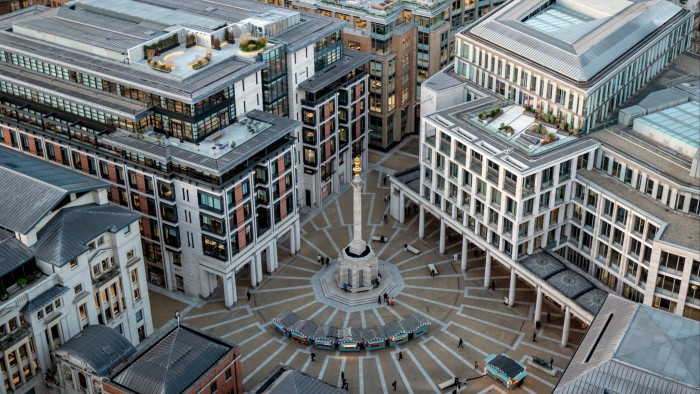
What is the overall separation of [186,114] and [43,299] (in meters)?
37.9

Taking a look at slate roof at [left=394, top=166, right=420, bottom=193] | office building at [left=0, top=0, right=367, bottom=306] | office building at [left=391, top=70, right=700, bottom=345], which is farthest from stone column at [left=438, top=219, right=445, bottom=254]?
office building at [left=0, top=0, right=367, bottom=306]

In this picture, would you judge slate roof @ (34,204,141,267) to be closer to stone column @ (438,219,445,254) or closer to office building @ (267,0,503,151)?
stone column @ (438,219,445,254)

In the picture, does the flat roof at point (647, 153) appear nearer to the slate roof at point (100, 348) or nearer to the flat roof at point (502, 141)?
the flat roof at point (502, 141)

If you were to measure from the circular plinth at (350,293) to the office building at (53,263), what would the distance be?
32632mm

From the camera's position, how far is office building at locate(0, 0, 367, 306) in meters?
143

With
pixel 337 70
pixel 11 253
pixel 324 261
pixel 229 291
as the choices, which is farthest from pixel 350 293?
pixel 11 253

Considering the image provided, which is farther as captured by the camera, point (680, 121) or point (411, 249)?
point (411, 249)

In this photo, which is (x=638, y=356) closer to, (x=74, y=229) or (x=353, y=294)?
(x=353, y=294)

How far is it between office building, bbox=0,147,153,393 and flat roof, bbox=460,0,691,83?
71791 mm

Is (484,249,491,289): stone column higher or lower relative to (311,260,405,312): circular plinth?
higher

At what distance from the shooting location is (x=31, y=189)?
126 meters

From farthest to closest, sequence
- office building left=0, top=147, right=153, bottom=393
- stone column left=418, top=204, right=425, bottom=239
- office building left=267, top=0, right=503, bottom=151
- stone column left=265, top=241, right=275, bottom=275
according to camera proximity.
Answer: office building left=267, top=0, right=503, bottom=151, stone column left=418, top=204, right=425, bottom=239, stone column left=265, top=241, right=275, bottom=275, office building left=0, top=147, right=153, bottom=393

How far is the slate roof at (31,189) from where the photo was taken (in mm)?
122750

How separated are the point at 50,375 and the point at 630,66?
341 ft
